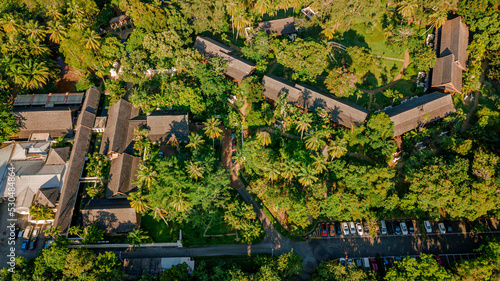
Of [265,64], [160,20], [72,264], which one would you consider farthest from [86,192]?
[265,64]

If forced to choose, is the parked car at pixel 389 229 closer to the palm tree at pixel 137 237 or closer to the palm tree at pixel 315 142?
the palm tree at pixel 315 142

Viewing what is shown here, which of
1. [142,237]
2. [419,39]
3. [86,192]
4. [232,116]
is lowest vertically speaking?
[142,237]

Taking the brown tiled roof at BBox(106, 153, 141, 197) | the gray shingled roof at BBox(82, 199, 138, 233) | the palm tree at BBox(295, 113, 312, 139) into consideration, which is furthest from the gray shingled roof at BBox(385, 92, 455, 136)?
the gray shingled roof at BBox(82, 199, 138, 233)

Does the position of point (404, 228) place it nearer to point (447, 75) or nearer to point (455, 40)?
point (447, 75)

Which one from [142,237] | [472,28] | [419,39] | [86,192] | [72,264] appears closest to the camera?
[72,264]

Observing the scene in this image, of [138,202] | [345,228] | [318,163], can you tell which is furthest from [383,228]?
[138,202]

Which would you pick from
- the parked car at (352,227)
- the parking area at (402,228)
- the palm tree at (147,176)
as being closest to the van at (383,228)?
the parking area at (402,228)

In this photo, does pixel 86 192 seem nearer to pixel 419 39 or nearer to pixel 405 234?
pixel 405 234
